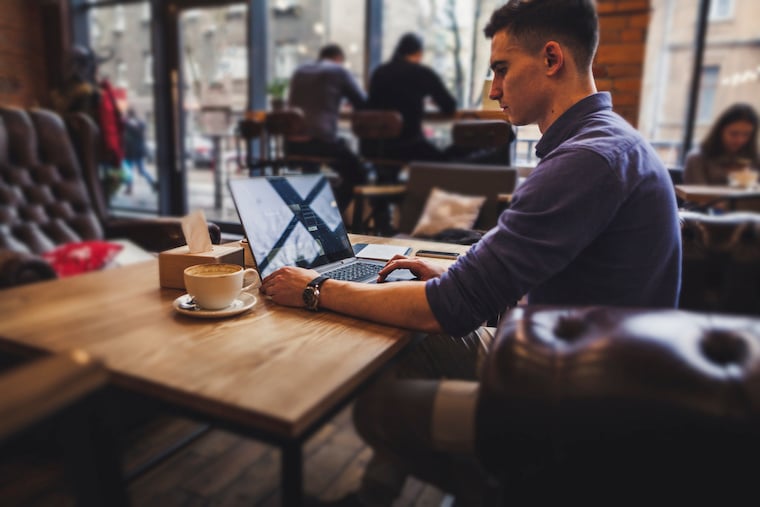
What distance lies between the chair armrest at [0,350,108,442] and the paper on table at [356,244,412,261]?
1.03m

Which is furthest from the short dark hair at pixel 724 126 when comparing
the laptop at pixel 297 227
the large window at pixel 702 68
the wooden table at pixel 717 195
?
the laptop at pixel 297 227

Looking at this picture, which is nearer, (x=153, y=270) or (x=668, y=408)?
(x=668, y=408)

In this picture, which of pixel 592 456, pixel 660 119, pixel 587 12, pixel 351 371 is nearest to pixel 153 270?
pixel 351 371

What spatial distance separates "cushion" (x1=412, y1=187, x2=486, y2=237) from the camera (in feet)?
10.1

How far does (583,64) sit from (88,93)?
17.8 ft

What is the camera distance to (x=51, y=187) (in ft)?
6.34

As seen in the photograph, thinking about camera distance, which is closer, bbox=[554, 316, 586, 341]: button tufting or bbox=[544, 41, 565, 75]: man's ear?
bbox=[554, 316, 586, 341]: button tufting

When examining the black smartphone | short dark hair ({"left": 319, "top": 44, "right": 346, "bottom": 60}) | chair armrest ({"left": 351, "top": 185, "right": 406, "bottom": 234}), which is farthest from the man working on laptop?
short dark hair ({"left": 319, "top": 44, "right": 346, "bottom": 60})

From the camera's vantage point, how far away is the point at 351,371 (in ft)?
2.33

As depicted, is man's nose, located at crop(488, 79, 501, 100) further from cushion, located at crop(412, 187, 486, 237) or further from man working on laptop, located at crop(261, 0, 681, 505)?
cushion, located at crop(412, 187, 486, 237)

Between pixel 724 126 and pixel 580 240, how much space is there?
376 centimetres

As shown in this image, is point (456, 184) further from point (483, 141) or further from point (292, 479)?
point (292, 479)

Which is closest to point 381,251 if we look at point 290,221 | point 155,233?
point 290,221

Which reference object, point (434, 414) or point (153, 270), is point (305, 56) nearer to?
point (153, 270)
